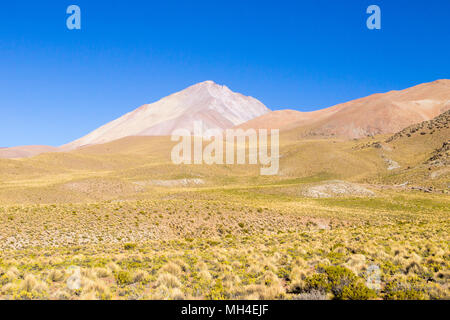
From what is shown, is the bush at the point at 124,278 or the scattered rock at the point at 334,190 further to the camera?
the scattered rock at the point at 334,190

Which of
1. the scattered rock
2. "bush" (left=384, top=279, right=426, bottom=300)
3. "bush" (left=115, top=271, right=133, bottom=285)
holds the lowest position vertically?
the scattered rock

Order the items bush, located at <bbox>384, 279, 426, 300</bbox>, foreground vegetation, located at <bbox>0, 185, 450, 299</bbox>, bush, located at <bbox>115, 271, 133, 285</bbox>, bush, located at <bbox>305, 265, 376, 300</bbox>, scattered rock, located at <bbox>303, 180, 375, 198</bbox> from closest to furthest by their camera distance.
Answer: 1. bush, located at <bbox>384, 279, 426, 300</bbox>
2. bush, located at <bbox>305, 265, 376, 300</bbox>
3. foreground vegetation, located at <bbox>0, 185, 450, 299</bbox>
4. bush, located at <bbox>115, 271, 133, 285</bbox>
5. scattered rock, located at <bbox>303, 180, 375, 198</bbox>

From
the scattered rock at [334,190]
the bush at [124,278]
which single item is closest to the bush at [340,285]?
the bush at [124,278]

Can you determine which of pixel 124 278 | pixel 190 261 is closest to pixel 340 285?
pixel 190 261

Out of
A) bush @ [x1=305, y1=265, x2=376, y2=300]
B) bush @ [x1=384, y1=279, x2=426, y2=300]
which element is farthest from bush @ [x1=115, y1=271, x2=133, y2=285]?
bush @ [x1=384, y1=279, x2=426, y2=300]

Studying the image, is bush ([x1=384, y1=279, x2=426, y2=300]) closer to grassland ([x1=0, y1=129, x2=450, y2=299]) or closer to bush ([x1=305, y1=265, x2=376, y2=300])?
grassland ([x1=0, y1=129, x2=450, y2=299])

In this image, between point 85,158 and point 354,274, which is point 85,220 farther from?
point 85,158

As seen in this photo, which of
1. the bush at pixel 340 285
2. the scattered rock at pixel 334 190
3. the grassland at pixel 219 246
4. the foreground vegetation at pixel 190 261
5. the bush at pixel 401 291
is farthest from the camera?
the scattered rock at pixel 334 190

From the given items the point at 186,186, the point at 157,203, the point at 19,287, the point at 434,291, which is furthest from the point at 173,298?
the point at 186,186

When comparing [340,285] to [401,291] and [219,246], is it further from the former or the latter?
[219,246]

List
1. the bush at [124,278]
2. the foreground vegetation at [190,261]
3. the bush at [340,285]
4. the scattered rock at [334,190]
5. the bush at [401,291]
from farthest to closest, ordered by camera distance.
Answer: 1. the scattered rock at [334,190]
2. the bush at [124,278]
3. the foreground vegetation at [190,261]
4. the bush at [340,285]
5. the bush at [401,291]

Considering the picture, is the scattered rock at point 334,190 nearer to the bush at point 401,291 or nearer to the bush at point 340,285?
the bush at point 340,285

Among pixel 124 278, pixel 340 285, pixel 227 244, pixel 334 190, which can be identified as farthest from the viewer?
pixel 334 190

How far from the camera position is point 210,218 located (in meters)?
32.9
